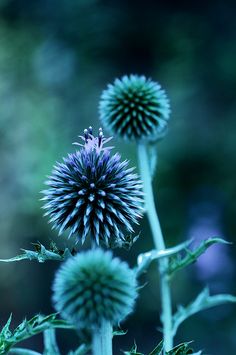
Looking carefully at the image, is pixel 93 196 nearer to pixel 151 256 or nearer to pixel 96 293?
pixel 151 256

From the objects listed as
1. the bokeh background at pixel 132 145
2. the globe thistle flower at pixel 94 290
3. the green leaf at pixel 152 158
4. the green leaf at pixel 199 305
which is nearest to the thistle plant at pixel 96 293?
the globe thistle flower at pixel 94 290

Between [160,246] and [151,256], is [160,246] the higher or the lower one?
the higher one

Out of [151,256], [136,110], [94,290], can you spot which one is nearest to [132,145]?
[136,110]

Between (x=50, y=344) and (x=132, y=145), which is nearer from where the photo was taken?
(x=50, y=344)

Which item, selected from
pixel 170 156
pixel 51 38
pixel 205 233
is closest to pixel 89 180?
pixel 205 233

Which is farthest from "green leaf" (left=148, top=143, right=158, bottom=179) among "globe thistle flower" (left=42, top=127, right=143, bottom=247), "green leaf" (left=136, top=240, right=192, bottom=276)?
"green leaf" (left=136, top=240, right=192, bottom=276)

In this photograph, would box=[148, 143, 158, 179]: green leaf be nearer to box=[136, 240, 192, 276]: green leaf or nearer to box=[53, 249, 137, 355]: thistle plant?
box=[136, 240, 192, 276]: green leaf

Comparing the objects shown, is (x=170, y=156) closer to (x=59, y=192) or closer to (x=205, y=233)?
(x=205, y=233)
